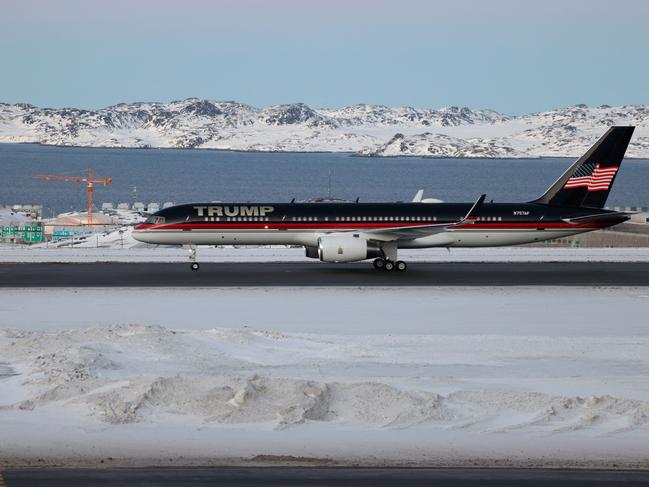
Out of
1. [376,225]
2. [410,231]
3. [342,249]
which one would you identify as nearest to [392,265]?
[410,231]

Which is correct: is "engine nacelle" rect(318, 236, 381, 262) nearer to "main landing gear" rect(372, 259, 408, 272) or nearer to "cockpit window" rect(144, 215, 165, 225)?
"main landing gear" rect(372, 259, 408, 272)

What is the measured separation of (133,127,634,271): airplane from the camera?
50.6 m

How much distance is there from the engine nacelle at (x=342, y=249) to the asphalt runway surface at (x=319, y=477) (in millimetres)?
30110

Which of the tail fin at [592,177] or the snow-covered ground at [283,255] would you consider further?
the snow-covered ground at [283,255]

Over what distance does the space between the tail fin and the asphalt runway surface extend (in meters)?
36.4

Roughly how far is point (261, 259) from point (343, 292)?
14883mm

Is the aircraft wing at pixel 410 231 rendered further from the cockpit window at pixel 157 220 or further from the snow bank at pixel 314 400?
the snow bank at pixel 314 400

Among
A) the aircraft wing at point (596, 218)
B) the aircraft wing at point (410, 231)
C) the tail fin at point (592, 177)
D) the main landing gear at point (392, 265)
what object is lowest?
the main landing gear at point (392, 265)

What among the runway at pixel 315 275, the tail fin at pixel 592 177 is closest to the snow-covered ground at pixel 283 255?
the runway at pixel 315 275

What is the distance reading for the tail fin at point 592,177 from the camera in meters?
53.4

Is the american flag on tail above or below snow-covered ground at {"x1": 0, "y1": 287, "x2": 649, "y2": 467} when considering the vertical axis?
above

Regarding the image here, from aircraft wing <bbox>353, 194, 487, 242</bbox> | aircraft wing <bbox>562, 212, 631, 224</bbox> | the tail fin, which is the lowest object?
aircraft wing <bbox>353, 194, 487, 242</bbox>

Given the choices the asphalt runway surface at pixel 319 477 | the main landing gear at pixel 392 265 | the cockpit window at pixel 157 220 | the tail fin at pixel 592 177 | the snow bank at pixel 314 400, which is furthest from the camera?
the tail fin at pixel 592 177

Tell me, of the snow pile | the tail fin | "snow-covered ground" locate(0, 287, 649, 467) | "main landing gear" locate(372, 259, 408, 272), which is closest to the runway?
"main landing gear" locate(372, 259, 408, 272)
